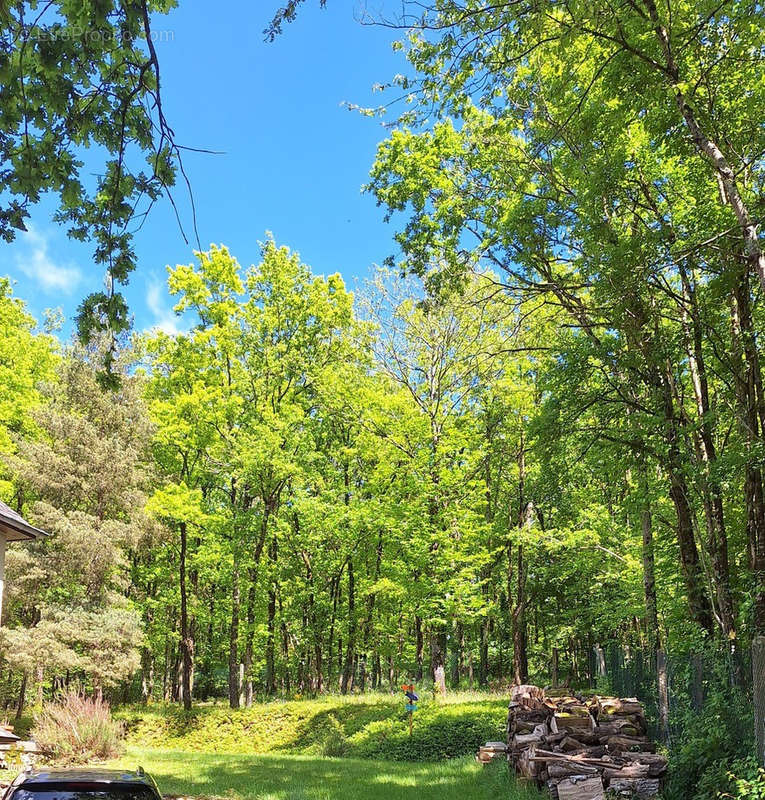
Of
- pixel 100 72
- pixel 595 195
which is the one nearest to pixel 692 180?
pixel 595 195

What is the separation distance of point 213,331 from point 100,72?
21.2 m

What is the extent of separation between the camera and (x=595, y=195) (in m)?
9.91

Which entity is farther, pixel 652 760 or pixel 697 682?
pixel 652 760

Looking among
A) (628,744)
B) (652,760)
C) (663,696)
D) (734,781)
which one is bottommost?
(628,744)

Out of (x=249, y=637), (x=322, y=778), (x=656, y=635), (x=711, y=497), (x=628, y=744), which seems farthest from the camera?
(x=249, y=637)

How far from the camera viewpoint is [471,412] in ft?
77.1

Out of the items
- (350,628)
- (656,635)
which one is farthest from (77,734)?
(350,628)

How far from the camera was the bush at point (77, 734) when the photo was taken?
1272 cm

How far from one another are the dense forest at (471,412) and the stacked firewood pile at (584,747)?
35.8 inches

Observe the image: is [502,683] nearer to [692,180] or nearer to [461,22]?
[692,180]

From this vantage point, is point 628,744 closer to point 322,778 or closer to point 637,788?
point 637,788

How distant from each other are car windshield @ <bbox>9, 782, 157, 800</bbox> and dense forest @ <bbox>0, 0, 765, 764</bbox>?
3022 mm

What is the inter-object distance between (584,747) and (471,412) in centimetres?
1469

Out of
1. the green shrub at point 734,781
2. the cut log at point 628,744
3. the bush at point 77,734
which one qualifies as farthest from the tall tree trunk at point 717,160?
the bush at point 77,734
